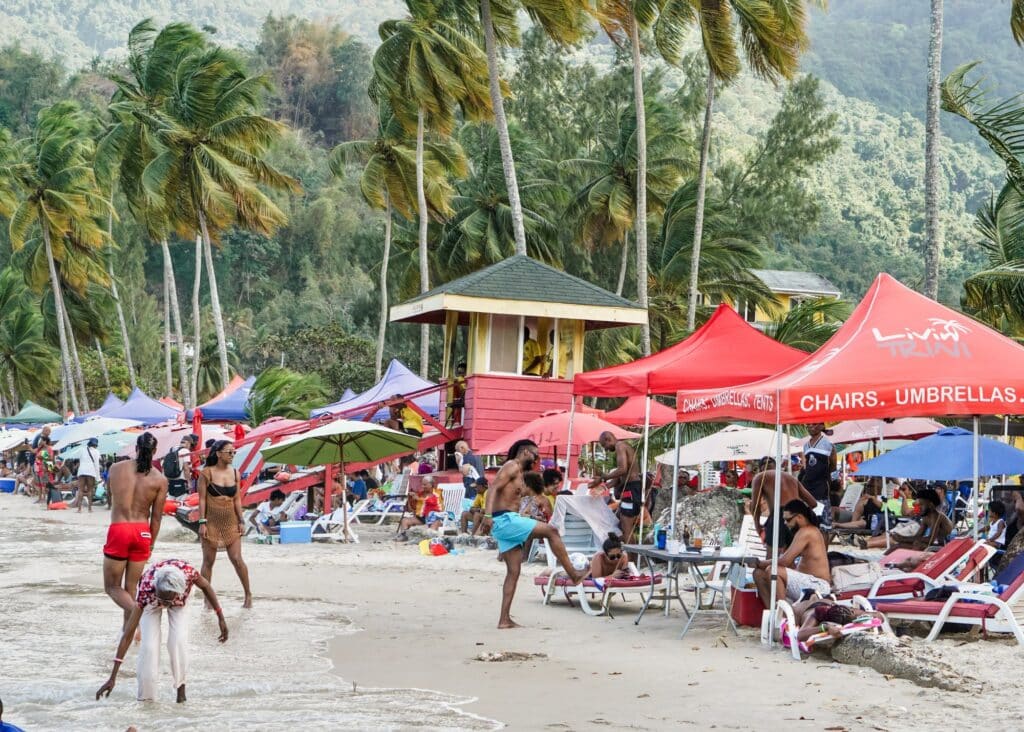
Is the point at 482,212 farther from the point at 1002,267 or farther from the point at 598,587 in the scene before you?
the point at 598,587

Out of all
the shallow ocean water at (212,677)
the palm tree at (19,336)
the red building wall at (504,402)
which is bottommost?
the shallow ocean water at (212,677)

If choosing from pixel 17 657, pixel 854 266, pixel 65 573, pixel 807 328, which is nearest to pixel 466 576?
pixel 65 573

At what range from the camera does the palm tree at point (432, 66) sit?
109 ft

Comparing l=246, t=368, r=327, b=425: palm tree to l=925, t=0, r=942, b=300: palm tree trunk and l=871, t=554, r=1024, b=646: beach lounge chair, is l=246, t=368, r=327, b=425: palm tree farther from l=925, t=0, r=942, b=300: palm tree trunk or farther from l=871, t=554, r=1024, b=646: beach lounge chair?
l=871, t=554, r=1024, b=646: beach lounge chair

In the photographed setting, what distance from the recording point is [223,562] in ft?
57.5

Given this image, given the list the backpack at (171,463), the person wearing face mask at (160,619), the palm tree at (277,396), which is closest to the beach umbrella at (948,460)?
the person wearing face mask at (160,619)

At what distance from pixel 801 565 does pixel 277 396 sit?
22591 millimetres

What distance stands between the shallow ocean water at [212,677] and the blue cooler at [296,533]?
686 cm

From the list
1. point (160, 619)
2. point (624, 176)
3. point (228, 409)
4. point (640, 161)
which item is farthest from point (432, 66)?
point (160, 619)

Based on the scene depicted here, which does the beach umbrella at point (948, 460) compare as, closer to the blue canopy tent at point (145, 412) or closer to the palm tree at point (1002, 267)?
the palm tree at point (1002, 267)

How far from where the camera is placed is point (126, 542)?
29.4 feet

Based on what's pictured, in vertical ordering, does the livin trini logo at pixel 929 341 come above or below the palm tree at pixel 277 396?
below

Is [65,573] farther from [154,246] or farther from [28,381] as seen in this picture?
[154,246]

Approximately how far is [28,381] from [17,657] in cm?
5675
